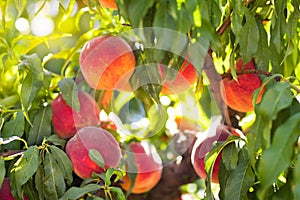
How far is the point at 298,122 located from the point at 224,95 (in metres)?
0.43

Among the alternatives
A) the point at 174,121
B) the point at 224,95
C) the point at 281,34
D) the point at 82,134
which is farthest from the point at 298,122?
the point at 174,121

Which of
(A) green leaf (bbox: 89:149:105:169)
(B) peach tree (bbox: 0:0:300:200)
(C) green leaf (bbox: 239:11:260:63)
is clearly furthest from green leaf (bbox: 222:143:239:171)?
(A) green leaf (bbox: 89:149:105:169)

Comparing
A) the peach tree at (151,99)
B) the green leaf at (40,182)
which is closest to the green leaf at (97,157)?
the peach tree at (151,99)

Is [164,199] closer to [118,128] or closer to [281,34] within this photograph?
[118,128]

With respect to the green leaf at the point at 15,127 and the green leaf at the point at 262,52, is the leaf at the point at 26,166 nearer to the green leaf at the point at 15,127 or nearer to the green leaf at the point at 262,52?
the green leaf at the point at 15,127

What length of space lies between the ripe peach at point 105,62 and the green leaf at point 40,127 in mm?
107

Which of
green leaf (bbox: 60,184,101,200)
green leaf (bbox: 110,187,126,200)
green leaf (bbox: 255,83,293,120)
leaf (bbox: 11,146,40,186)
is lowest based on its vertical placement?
green leaf (bbox: 110,187,126,200)

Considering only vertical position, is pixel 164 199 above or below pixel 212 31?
below

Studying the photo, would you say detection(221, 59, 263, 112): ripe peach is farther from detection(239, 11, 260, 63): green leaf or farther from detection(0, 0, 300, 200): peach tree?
detection(239, 11, 260, 63): green leaf

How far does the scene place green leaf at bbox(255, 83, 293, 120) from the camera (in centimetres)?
67

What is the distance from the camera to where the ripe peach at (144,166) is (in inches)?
49.2

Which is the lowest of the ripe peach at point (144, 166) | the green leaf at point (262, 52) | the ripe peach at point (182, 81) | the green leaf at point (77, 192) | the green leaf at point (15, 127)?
the ripe peach at point (144, 166)

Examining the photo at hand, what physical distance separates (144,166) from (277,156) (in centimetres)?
68

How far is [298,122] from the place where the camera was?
2.16 ft
